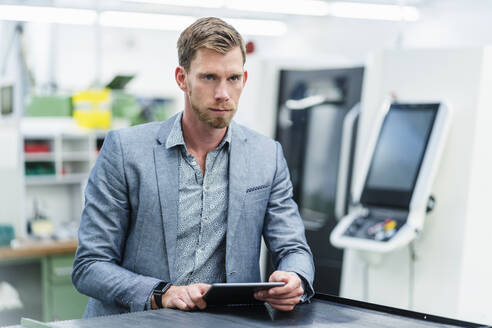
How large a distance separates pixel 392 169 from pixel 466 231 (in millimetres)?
413

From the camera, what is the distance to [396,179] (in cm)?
268

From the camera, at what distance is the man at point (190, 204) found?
1.42m

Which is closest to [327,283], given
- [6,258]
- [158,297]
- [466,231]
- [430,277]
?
[430,277]

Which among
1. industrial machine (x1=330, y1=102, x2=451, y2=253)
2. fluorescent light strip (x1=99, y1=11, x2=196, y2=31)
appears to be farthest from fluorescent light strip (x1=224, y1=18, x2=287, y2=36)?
industrial machine (x1=330, y1=102, x2=451, y2=253)

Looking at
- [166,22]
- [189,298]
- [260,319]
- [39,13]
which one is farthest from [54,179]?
[166,22]

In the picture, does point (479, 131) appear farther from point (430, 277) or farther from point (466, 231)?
point (430, 277)

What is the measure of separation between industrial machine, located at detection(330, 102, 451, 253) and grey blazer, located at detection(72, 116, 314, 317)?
1116 mm

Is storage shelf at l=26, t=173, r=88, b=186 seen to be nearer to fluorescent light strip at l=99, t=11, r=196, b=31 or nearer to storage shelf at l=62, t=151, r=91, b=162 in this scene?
storage shelf at l=62, t=151, r=91, b=162

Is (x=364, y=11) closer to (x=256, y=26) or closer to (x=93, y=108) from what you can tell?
(x=256, y=26)

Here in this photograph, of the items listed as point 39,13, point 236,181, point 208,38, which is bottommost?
point 236,181

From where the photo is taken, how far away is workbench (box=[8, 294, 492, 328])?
1.17 m

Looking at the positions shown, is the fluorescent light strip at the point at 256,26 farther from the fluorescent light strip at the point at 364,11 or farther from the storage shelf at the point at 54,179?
→ the storage shelf at the point at 54,179

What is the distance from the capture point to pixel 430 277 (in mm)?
2729

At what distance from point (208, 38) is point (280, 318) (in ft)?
2.16
